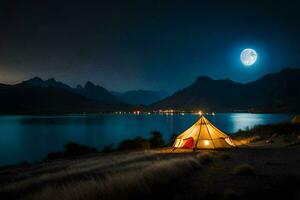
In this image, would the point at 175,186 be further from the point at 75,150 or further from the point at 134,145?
the point at 75,150

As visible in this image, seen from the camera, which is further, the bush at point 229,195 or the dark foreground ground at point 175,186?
the bush at point 229,195

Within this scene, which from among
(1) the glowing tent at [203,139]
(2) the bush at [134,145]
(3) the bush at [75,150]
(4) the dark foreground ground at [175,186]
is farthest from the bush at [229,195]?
(3) the bush at [75,150]

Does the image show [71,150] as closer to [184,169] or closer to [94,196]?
[184,169]

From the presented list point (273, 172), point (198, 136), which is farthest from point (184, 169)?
point (198, 136)

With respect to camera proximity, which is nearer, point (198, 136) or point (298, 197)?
point (298, 197)

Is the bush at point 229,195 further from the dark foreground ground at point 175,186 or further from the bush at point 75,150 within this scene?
the bush at point 75,150

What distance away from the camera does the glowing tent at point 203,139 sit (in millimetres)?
24047

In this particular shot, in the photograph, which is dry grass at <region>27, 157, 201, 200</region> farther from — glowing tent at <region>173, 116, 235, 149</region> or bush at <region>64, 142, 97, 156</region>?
bush at <region>64, 142, 97, 156</region>

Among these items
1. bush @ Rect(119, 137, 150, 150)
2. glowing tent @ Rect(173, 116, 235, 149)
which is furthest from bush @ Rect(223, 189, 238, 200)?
bush @ Rect(119, 137, 150, 150)

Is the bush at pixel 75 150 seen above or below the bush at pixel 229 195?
below

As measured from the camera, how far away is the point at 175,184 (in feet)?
28.9

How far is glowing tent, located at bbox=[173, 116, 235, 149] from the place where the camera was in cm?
2405

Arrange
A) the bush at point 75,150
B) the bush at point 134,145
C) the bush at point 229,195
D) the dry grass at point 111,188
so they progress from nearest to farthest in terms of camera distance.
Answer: the dry grass at point 111,188 < the bush at point 229,195 < the bush at point 75,150 < the bush at point 134,145

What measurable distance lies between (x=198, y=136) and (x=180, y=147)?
1718 millimetres
